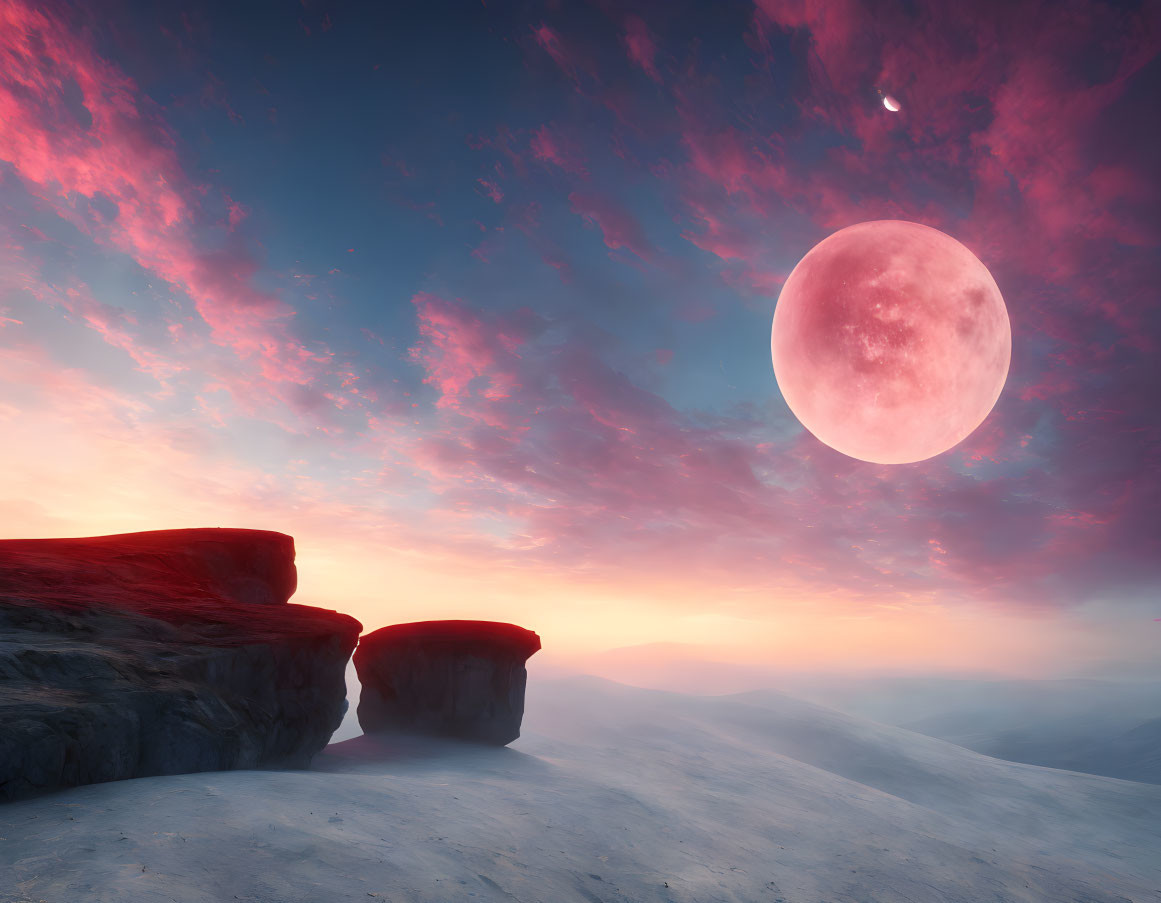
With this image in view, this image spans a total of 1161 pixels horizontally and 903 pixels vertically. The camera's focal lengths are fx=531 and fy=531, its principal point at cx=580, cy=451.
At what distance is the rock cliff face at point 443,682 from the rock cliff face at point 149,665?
5.89 meters

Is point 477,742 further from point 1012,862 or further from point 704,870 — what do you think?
point 1012,862

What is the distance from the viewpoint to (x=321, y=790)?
9.88m

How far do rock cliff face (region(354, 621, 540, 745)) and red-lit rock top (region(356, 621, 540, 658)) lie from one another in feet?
0.13

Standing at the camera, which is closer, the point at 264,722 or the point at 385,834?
the point at 385,834

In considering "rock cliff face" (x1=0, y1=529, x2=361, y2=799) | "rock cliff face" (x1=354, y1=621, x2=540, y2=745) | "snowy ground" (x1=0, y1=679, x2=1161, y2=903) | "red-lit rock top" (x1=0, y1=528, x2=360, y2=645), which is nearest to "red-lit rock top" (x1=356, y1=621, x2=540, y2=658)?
"rock cliff face" (x1=354, y1=621, x2=540, y2=745)

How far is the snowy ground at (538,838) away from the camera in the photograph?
19.5 ft

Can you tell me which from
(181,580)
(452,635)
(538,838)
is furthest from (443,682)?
(538,838)

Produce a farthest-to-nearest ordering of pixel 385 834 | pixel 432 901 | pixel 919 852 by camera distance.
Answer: pixel 919 852 < pixel 385 834 < pixel 432 901

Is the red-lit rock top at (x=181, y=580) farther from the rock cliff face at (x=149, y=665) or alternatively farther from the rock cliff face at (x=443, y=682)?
the rock cliff face at (x=443, y=682)

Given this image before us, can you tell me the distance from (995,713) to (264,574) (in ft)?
618

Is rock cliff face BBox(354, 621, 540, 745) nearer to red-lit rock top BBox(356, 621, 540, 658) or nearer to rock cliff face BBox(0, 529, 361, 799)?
red-lit rock top BBox(356, 621, 540, 658)

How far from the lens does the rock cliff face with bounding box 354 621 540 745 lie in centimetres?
2133

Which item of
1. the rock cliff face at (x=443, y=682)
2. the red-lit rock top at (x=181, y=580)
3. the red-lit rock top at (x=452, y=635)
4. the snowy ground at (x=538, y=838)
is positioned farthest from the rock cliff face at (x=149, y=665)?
the rock cliff face at (x=443, y=682)

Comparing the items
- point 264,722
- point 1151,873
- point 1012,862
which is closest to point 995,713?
point 1151,873
